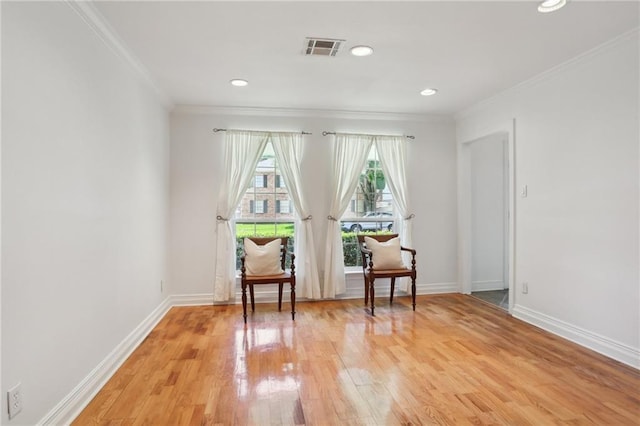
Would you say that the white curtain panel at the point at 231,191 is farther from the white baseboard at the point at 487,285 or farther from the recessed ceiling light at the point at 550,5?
the white baseboard at the point at 487,285

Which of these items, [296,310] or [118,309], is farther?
[296,310]

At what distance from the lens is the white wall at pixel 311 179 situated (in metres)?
4.57

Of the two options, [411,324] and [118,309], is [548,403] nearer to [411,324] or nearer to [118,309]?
[411,324]

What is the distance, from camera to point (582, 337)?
314 cm

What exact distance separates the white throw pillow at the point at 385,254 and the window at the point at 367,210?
60cm

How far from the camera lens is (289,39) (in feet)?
8.98

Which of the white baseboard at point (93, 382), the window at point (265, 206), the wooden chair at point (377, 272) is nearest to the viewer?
the white baseboard at point (93, 382)

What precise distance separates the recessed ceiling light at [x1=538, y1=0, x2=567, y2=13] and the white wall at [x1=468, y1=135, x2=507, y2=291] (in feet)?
9.42

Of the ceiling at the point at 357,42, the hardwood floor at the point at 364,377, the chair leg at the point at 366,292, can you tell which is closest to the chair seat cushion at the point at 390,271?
the chair leg at the point at 366,292

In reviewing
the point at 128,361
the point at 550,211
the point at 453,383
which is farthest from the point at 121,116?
the point at 550,211

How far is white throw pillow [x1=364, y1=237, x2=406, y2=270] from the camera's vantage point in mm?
4293

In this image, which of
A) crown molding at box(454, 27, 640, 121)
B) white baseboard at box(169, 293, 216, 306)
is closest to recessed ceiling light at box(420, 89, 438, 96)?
crown molding at box(454, 27, 640, 121)

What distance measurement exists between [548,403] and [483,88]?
117 inches

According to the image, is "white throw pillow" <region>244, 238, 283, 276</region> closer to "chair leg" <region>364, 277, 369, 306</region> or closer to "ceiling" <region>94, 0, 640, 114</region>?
"chair leg" <region>364, 277, 369, 306</region>
